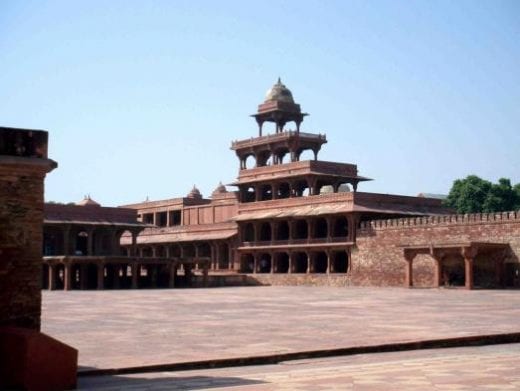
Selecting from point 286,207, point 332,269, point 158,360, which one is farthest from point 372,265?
point 158,360

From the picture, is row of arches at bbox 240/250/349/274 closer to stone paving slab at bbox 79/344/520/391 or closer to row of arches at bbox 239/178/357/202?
row of arches at bbox 239/178/357/202

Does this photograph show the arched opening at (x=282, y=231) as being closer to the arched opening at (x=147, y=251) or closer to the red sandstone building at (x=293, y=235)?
the red sandstone building at (x=293, y=235)

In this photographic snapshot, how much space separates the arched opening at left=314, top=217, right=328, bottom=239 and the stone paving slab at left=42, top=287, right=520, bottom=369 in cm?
2961

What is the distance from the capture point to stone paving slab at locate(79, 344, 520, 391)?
29.3 ft

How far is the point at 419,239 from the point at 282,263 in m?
15.8

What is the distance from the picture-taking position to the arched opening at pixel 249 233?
58.1 m

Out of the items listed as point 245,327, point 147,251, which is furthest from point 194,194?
point 245,327

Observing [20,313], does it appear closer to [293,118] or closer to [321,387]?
[321,387]

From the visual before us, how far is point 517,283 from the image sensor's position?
3791cm

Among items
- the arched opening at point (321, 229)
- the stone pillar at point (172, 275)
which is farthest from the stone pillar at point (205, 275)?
the arched opening at point (321, 229)

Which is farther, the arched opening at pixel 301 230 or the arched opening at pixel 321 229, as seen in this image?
the arched opening at pixel 301 230

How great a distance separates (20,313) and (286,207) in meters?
43.8

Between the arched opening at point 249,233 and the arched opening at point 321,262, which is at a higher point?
the arched opening at point 249,233

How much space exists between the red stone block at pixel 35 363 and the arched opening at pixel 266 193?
166ft
